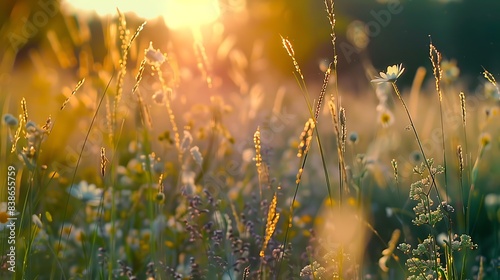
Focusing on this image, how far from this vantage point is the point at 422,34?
27.4ft

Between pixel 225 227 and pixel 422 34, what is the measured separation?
21.9 ft

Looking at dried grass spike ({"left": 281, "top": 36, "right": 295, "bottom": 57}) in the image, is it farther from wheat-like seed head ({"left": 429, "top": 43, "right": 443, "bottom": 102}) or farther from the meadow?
wheat-like seed head ({"left": 429, "top": 43, "right": 443, "bottom": 102})

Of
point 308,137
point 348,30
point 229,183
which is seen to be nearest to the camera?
point 308,137

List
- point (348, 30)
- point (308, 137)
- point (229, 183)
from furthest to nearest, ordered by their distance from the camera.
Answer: point (348, 30)
point (229, 183)
point (308, 137)

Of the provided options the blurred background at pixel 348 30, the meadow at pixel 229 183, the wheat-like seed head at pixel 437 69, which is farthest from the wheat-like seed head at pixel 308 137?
the blurred background at pixel 348 30

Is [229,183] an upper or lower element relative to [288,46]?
upper

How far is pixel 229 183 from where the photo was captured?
9.27ft

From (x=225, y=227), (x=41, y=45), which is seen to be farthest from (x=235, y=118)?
(x=41, y=45)

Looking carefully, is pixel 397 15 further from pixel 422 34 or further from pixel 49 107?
pixel 49 107

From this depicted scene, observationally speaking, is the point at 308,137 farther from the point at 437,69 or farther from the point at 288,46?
the point at 437,69

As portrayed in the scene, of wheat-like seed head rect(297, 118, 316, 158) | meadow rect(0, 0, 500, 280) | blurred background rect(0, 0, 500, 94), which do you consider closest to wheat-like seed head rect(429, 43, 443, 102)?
meadow rect(0, 0, 500, 280)

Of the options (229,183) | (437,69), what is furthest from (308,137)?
(229,183)

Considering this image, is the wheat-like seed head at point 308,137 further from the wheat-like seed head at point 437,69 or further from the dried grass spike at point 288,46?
the wheat-like seed head at point 437,69

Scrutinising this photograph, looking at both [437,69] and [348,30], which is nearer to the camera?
[437,69]
